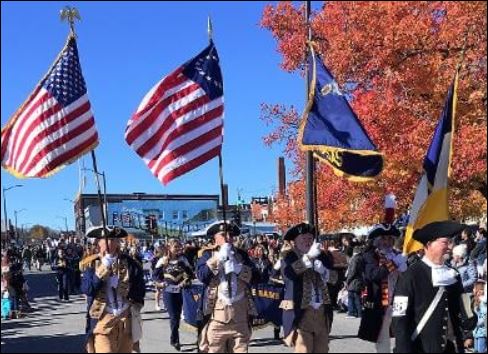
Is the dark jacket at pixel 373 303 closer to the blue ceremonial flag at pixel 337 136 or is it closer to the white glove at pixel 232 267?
the blue ceremonial flag at pixel 337 136

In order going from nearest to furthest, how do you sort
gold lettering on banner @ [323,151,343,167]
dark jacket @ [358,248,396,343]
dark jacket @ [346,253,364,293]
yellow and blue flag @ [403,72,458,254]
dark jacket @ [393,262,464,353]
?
dark jacket @ [393,262,464,353], yellow and blue flag @ [403,72,458,254], dark jacket @ [358,248,396,343], gold lettering on banner @ [323,151,343,167], dark jacket @ [346,253,364,293]

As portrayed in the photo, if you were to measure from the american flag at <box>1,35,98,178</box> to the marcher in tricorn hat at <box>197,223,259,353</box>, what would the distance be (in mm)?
1684

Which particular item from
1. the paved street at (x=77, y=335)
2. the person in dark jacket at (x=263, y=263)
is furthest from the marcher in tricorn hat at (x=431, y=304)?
the person in dark jacket at (x=263, y=263)

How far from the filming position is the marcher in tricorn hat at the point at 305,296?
6508 millimetres

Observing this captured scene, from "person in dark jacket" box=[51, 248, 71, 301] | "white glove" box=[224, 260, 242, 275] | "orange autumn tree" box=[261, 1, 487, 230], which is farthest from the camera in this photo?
"person in dark jacket" box=[51, 248, 71, 301]

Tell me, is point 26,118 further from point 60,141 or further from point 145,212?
point 145,212

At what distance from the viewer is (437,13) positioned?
1113cm

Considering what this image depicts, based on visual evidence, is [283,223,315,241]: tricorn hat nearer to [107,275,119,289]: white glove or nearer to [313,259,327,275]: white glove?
[313,259,327,275]: white glove

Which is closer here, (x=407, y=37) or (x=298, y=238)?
(x=298, y=238)

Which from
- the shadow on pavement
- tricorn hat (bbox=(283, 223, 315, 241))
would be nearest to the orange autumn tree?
tricorn hat (bbox=(283, 223, 315, 241))

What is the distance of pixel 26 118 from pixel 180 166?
1639mm

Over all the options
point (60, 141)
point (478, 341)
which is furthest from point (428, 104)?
point (60, 141)

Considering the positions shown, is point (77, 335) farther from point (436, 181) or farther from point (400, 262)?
point (436, 181)

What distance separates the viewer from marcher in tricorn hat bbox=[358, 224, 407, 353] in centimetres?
738
